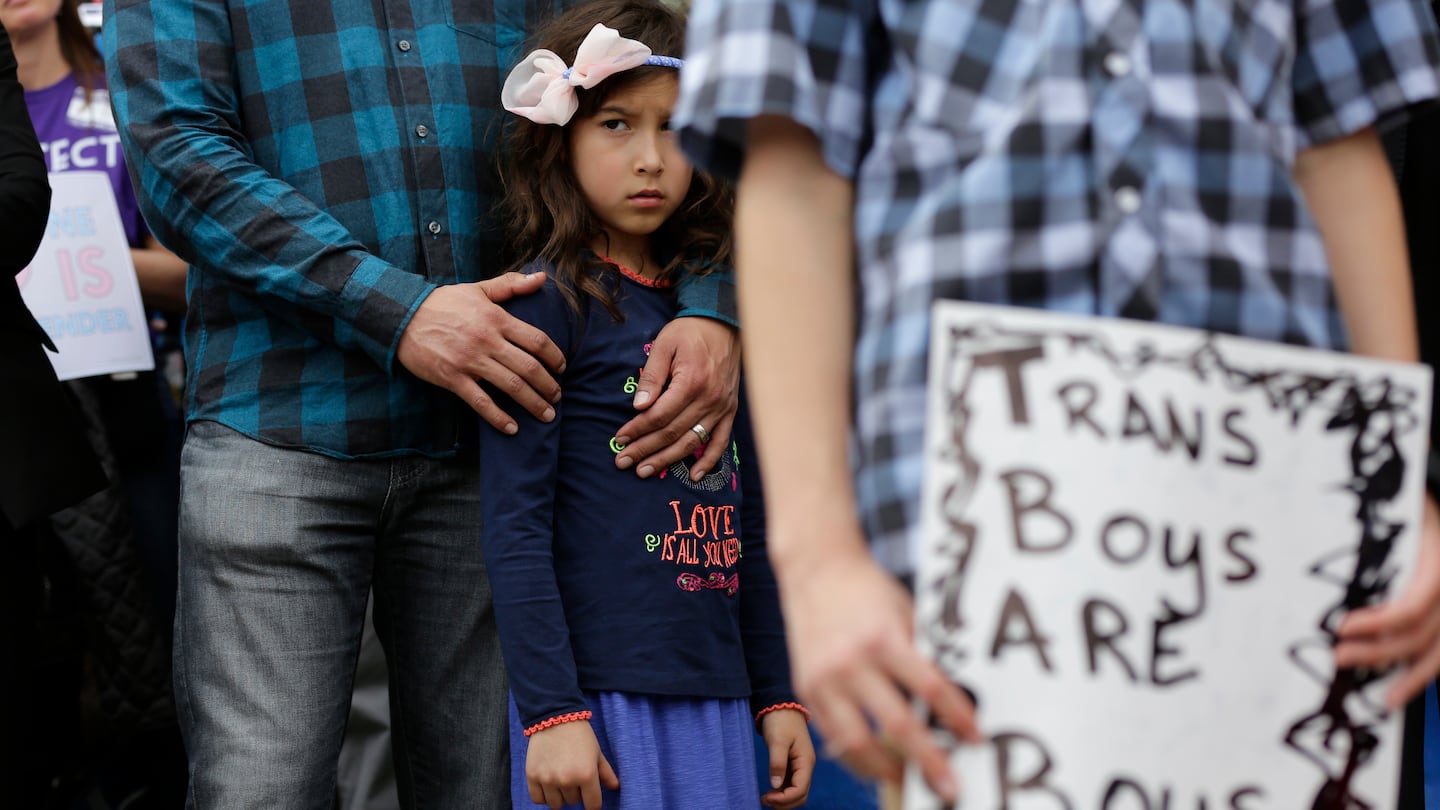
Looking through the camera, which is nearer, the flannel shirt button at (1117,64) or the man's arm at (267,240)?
the flannel shirt button at (1117,64)

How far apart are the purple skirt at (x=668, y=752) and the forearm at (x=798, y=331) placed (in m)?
1.04

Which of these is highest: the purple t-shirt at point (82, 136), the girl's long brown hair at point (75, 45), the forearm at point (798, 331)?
the girl's long brown hair at point (75, 45)

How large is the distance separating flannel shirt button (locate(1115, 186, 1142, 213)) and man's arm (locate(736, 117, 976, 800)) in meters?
0.21

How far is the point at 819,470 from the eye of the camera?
1025 mm

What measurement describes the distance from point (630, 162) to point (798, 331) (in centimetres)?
124

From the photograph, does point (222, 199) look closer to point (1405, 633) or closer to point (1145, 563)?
point (1145, 563)

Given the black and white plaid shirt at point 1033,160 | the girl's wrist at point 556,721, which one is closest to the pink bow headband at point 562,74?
the girl's wrist at point 556,721

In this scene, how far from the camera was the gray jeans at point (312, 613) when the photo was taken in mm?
2088

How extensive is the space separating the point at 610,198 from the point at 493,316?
32cm

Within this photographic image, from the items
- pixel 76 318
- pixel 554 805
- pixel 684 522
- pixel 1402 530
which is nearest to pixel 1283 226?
pixel 1402 530

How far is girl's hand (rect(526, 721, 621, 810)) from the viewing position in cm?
192

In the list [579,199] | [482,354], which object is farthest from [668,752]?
[579,199]

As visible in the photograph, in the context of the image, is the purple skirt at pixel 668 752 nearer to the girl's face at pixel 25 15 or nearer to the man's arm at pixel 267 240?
the man's arm at pixel 267 240

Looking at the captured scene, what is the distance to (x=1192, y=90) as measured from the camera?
3.38 ft
